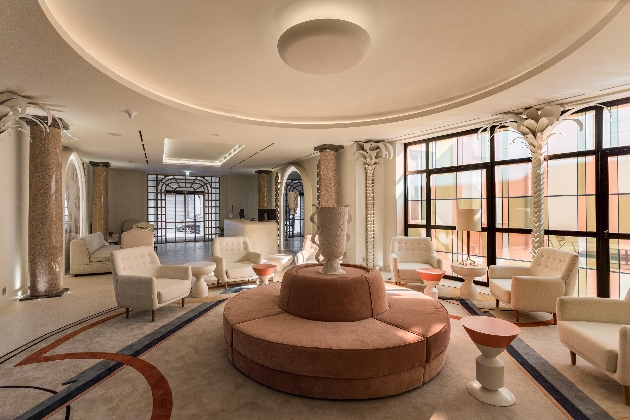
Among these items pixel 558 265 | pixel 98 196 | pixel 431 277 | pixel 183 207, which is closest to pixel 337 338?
pixel 431 277

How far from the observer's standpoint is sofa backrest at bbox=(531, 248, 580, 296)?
405 cm

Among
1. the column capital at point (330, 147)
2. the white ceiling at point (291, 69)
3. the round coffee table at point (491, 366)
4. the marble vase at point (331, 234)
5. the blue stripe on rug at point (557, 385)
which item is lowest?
the blue stripe on rug at point (557, 385)

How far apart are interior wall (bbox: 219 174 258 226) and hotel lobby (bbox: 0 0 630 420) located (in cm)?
758

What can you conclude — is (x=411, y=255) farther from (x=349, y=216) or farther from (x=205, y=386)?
(x=205, y=386)

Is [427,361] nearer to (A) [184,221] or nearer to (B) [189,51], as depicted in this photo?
(B) [189,51]

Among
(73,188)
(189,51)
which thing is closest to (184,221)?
(73,188)

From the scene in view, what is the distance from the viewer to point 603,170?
471 centimetres

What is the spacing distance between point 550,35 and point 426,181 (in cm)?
416

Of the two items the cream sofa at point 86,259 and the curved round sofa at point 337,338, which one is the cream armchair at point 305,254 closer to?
the curved round sofa at point 337,338

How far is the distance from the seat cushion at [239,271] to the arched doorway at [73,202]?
16.9 ft

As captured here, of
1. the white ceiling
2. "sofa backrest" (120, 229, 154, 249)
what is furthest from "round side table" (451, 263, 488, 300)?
"sofa backrest" (120, 229, 154, 249)

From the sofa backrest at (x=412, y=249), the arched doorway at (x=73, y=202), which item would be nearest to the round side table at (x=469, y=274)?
the sofa backrest at (x=412, y=249)

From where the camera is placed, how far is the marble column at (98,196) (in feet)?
35.1

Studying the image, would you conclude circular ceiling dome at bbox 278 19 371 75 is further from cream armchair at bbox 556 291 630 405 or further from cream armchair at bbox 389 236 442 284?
cream armchair at bbox 389 236 442 284
